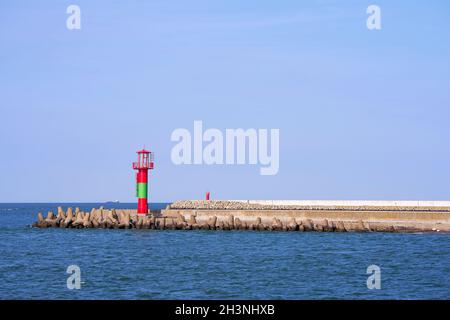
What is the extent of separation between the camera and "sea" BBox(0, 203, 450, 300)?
2552 cm

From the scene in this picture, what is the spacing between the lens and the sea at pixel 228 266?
25516 mm

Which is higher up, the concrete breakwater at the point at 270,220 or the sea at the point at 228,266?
the concrete breakwater at the point at 270,220

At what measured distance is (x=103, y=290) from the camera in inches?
1019

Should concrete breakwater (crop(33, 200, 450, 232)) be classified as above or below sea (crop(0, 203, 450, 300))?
above

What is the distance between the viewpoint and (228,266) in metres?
32.5

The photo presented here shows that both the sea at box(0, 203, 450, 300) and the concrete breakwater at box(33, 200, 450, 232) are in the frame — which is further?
the concrete breakwater at box(33, 200, 450, 232)

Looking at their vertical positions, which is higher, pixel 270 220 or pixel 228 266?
pixel 270 220

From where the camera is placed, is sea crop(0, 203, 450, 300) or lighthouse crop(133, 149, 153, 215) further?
lighthouse crop(133, 149, 153, 215)

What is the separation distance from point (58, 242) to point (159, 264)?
1451 centimetres

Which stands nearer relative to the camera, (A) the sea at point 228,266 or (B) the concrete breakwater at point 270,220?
(A) the sea at point 228,266

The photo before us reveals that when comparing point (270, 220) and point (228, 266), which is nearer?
point (228, 266)
